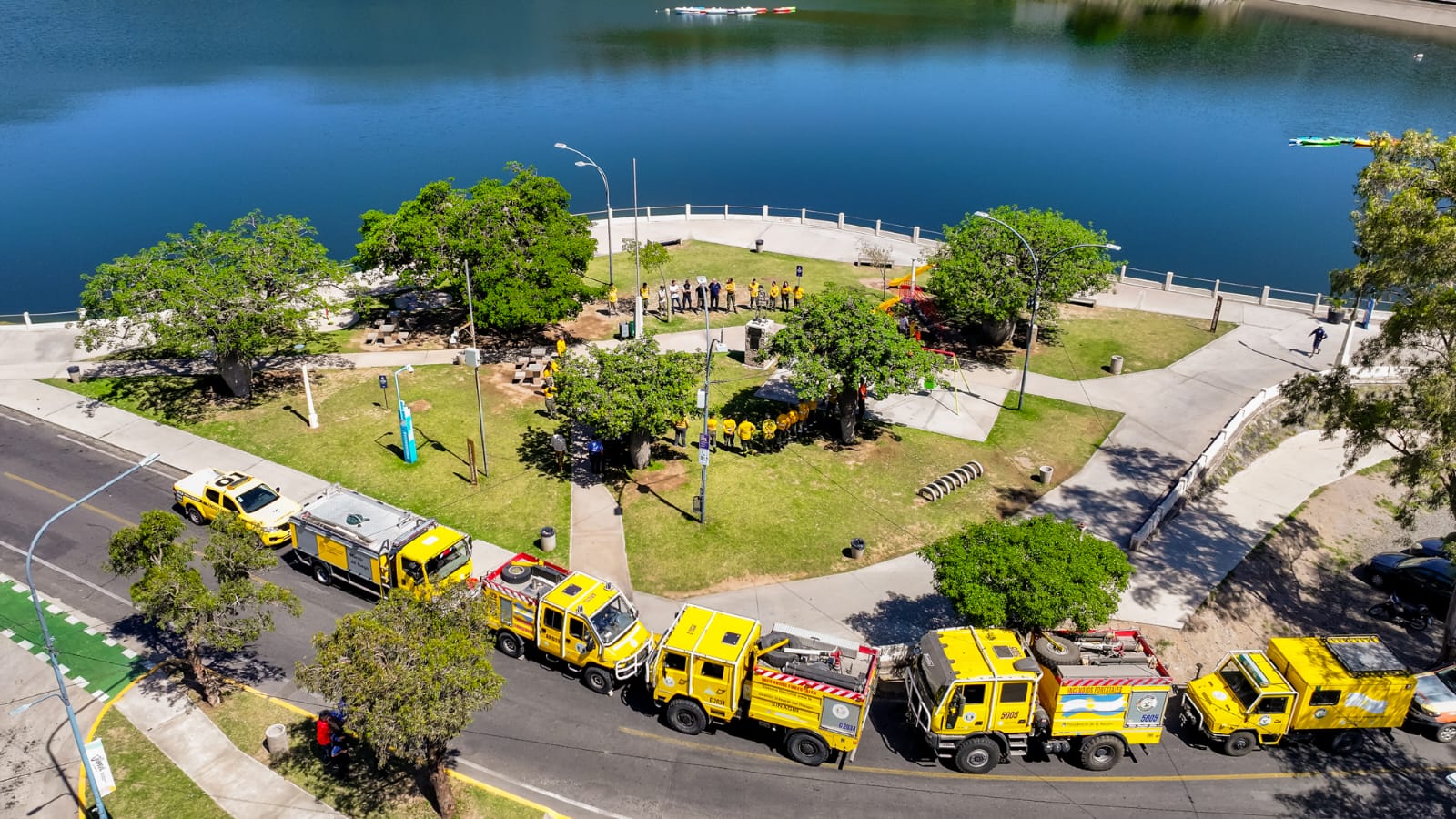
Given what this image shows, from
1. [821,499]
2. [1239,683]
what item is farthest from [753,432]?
[1239,683]

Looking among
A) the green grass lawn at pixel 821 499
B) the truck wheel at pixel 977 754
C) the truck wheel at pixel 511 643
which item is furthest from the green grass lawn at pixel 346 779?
the truck wheel at pixel 977 754

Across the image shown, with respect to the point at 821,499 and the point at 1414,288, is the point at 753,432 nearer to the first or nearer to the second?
the point at 821,499

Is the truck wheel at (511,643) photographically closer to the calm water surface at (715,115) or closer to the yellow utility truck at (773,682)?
the yellow utility truck at (773,682)

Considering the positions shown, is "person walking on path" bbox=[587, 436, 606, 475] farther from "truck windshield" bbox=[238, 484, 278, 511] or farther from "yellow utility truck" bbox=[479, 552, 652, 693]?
"truck windshield" bbox=[238, 484, 278, 511]

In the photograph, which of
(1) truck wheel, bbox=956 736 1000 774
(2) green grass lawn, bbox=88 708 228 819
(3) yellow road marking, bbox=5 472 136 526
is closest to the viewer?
(2) green grass lawn, bbox=88 708 228 819

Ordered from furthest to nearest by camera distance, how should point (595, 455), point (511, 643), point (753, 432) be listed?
point (753, 432)
point (595, 455)
point (511, 643)

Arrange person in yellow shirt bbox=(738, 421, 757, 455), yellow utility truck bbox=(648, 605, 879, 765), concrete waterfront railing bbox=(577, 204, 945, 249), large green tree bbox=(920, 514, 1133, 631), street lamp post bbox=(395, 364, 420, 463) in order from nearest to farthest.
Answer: yellow utility truck bbox=(648, 605, 879, 765) → large green tree bbox=(920, 514, 1133, 631) → street lamp post bbox=(395, 364, 420, 463) → person in yellow shirt bbox=(738, 421, 757, 455) → concrete waterfront railing bbox=(577, 204, 945, 249)

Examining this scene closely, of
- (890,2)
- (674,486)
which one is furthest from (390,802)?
(890,2)

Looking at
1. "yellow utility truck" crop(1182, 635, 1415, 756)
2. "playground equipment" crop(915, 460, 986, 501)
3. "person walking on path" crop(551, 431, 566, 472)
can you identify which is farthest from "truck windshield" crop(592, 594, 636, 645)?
"yellow utility truck" crop(1182, 635, 1415, 756)
